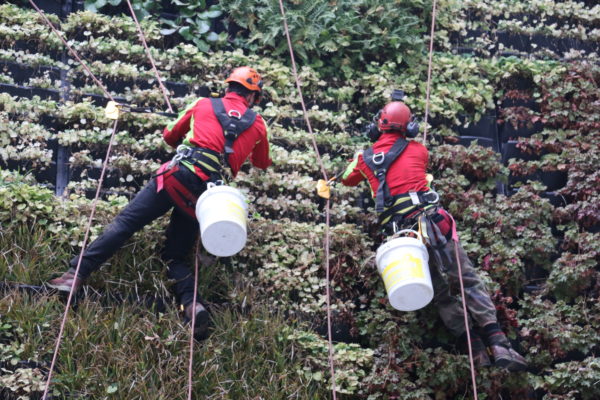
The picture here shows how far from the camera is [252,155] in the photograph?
8133 millimetres

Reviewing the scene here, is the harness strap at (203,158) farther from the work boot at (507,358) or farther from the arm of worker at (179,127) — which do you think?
the work boot at (507,358)

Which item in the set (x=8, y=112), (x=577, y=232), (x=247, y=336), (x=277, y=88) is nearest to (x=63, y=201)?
(x=8, y=112)

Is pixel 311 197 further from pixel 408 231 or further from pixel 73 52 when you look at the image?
pixel 73 52

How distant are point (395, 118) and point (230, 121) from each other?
57.1 inches

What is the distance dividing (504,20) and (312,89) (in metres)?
2.63

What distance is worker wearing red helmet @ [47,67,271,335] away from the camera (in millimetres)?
7266

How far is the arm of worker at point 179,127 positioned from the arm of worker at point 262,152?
61 cm

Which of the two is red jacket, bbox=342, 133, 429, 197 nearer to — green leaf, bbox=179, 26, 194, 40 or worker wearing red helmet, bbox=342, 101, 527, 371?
worker wearing red helmet, bbox=342, 101, 527, 371

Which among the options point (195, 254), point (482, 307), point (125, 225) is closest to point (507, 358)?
point (482, 307)

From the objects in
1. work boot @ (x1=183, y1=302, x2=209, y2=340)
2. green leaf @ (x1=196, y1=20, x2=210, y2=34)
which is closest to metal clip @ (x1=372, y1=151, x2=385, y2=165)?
work boot @ (x1=183, y1=302, x2=209, y2=340)

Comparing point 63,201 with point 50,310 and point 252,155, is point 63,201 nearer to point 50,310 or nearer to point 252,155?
point 50,310

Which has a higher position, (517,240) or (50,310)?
(517,240)

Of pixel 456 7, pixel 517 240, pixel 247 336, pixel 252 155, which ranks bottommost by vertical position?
pixel 247 336

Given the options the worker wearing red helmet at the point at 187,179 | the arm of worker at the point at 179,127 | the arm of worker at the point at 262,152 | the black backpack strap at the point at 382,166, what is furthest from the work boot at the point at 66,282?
the black backpack strap at the point at 382,166
